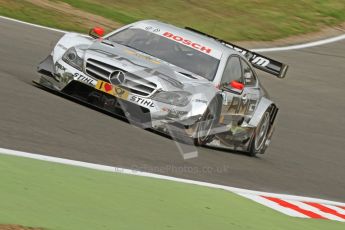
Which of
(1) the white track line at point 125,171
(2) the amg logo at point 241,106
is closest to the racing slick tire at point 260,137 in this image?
(2) the amg logo at point 241,106

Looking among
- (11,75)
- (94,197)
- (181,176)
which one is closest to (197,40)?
(11,75)

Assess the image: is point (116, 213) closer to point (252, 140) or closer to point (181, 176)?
point (181, 176)

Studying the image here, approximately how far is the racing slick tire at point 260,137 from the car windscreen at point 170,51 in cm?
123

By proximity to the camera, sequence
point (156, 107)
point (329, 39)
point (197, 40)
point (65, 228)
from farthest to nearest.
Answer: point (329, 39) < point (197, 40) < point (156, 107) < point (65, 228)

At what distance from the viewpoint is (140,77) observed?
11375 millimetres

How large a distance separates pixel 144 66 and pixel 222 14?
56.8 feet

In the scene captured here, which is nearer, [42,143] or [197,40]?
[42,143]

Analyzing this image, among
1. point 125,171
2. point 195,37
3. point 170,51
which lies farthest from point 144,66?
point 125,171

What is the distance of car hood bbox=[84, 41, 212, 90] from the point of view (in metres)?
11.4

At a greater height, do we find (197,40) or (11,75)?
(197,40)

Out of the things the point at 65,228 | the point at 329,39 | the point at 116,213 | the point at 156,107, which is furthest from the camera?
the point at 329,39

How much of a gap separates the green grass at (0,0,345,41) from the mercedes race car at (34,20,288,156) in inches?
354

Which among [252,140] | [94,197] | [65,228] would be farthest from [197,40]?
[65,228]

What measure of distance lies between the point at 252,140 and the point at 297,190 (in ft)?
8.16
